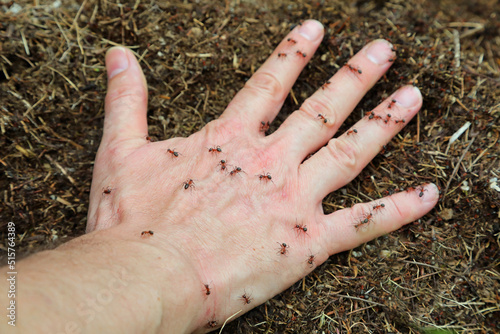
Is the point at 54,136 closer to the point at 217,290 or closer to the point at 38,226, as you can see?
the point at 38,226

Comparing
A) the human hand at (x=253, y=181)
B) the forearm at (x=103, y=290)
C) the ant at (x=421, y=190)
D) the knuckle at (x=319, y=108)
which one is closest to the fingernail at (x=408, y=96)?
the human hand at (x=253, y=181)

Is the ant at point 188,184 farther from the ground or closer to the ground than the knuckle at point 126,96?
closer to the ground

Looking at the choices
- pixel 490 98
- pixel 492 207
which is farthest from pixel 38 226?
pixel 490 98

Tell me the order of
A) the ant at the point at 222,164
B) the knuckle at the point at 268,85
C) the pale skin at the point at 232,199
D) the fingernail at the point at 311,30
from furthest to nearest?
→ the fingernail at the point at 311,30 < the knuckle at the point at 268,85 < the ant at the point at 222,164 < the pale skin at the point at 232,199

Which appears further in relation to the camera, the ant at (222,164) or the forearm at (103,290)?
the ant at (222,164)

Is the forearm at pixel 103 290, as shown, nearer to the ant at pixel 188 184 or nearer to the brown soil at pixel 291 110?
the ant at pixel 188 184

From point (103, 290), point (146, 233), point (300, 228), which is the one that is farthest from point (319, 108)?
point (103, 290)

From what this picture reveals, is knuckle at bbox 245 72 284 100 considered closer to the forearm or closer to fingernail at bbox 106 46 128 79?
fingernail at bbox 106 46 128 79

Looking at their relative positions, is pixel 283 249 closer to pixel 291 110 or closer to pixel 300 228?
pixel 300 228
